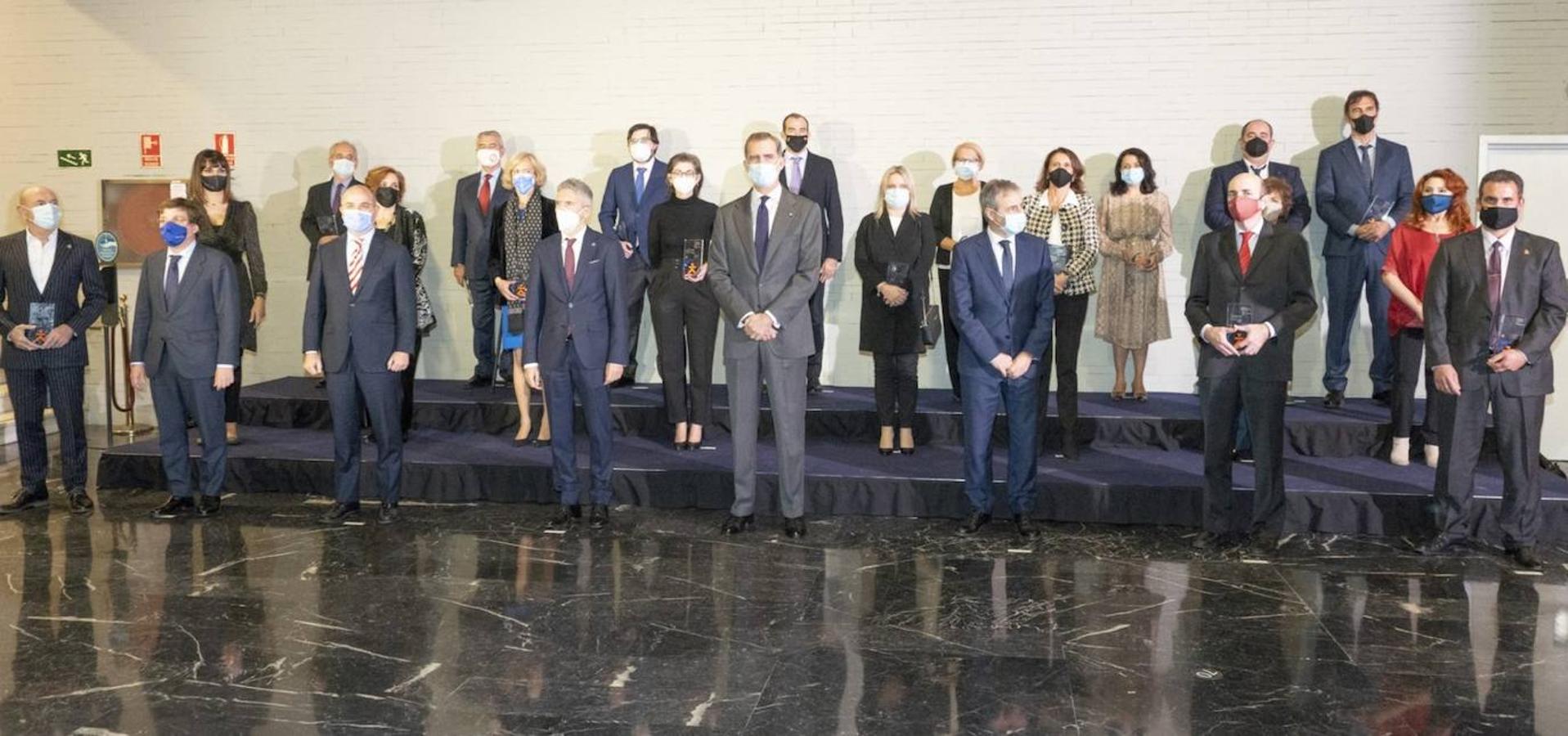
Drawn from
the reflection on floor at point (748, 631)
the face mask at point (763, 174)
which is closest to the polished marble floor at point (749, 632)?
the reflection on floor at point (748, 631)

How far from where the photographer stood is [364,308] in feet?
20.9

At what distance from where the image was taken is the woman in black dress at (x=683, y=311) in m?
7.00

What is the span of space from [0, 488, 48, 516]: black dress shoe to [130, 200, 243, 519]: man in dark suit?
30.7 inches

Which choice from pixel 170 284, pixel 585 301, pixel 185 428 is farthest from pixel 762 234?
pixel 185 428

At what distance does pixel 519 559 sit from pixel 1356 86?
573cm

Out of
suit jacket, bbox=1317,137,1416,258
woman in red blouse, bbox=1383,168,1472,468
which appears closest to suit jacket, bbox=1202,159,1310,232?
suit jacket, bbox=1317,137,1416,258

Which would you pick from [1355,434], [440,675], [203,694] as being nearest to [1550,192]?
[1355,434]

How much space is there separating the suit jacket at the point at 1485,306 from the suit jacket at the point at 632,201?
3.89m

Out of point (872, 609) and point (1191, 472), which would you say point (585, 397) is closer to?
point (872, 609)

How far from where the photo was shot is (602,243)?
6270 millimetres

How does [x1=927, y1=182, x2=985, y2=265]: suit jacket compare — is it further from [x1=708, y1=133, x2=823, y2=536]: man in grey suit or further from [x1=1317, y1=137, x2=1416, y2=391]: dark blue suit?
[x1=1317, y1=137, x2=1416, y2=391]: dark blue suit

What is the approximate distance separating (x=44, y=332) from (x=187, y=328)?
30.7 inches

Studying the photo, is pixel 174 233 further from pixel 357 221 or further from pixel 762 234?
pixel 762 234

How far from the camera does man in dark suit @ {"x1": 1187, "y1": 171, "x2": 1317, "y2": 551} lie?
5.75 meters
